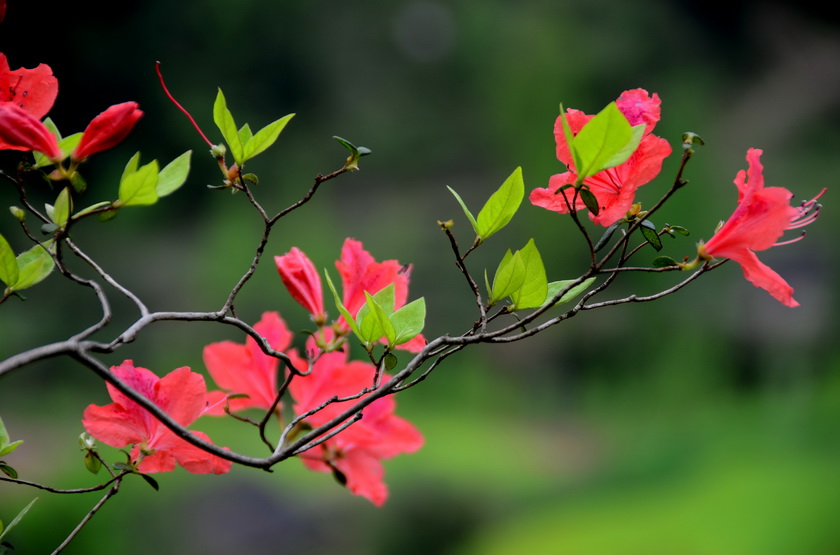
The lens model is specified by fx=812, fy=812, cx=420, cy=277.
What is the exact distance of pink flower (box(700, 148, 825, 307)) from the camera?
320 mm

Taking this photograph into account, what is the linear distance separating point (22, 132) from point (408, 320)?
0.52 ft

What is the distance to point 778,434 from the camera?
10.5 feet

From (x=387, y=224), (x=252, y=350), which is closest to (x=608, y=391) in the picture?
(x=387, y=224)

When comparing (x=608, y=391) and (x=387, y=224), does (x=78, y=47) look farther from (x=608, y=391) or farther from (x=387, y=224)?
(x=608, y=391)

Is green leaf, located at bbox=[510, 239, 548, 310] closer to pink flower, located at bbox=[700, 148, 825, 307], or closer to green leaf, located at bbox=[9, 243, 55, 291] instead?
pink flower, located at bbox=[700, 148, 825, 307]

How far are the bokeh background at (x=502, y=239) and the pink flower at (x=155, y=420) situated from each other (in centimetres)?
215

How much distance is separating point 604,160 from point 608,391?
3449mm

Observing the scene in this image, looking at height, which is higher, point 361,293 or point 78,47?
point 78,47

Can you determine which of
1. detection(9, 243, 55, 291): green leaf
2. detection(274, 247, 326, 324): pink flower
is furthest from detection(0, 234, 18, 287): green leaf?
detection(274, 247, 326, 324): pink flower

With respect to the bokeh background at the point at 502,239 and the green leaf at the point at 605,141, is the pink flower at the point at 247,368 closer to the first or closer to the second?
the green leaf at the point at 605,141

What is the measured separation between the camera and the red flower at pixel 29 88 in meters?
0.33

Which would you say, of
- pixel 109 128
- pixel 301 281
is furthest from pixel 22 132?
pixel 301 281

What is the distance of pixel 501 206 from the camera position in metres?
0.33

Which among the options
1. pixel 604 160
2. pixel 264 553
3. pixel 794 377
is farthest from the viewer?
pixel 794 377
